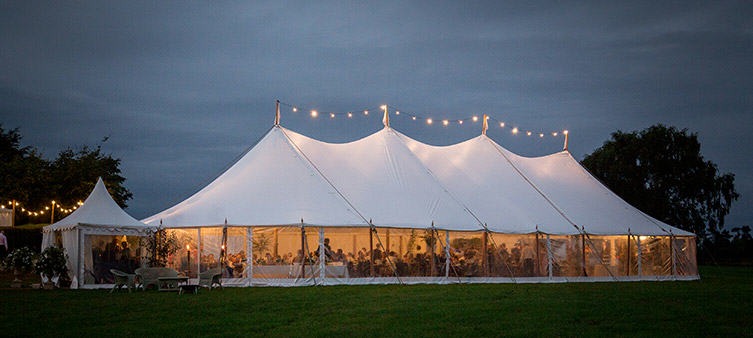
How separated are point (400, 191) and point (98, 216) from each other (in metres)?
7.01

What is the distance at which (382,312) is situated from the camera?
1101 cm

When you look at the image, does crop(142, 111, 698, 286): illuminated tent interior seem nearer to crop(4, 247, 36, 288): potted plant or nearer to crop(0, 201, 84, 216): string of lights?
crop(4, 247, 36, 288): potted plant

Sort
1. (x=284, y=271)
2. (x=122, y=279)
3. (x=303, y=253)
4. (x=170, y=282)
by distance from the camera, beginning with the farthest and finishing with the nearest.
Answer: (x=284, y=271) < (x=303, y=253) < (x=170, y=282) < (x=122, y=279)

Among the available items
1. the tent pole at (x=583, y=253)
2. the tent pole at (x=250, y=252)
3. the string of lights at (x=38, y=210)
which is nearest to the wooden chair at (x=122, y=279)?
the tent pole at (x=250, y=252)

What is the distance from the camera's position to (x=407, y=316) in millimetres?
10586

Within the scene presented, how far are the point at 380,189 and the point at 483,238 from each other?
274 centimetres

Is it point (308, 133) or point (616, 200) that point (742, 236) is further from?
point (308, 133)

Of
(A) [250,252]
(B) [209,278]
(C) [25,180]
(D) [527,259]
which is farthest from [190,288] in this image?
(C) [25,180]

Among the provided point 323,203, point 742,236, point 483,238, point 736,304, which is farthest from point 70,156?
point 742,236

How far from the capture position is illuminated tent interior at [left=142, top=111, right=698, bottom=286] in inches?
655

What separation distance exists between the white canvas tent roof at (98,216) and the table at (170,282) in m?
2.02

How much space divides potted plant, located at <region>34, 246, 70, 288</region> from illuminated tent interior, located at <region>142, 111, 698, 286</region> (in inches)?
83.1

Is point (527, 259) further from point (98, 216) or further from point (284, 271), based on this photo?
point (98, 216)

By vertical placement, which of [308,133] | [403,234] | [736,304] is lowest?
[736,304]
